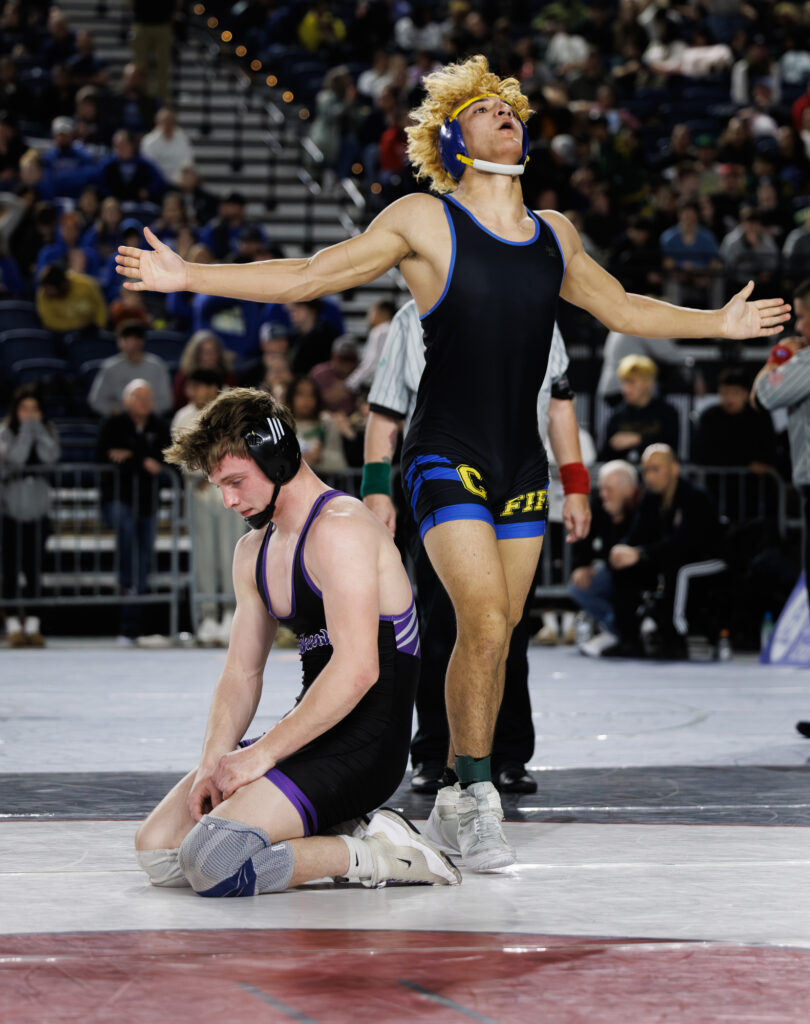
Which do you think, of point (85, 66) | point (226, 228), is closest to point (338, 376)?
point (226, 228)

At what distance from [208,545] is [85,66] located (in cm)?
745

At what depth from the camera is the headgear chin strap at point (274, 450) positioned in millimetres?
3797

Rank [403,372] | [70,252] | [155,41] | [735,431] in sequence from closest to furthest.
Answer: [403,372]
[735,431]
[70,252]
[155,41]

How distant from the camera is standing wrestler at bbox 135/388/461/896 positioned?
3701 mm

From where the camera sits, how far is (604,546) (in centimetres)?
1033

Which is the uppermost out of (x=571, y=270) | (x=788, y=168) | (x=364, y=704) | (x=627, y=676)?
(x=788, y=168)

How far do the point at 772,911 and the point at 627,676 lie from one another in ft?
17.8

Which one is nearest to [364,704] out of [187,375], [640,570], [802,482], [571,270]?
[571,270]

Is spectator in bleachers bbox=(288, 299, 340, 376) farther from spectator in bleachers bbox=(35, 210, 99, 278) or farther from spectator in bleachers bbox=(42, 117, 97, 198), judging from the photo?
spectator in bleachers bbox=(42, 117, 97, 198)

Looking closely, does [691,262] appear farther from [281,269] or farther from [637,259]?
[281,269]

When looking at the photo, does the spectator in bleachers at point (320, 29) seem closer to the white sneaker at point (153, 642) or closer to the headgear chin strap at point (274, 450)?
the white sneaker at point (153, 642)

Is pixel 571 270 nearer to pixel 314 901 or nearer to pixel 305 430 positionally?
pixel 314 901

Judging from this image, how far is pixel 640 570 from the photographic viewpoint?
32.9 feet

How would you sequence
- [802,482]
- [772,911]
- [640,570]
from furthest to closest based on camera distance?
[640,570]
[802,482]
[772,911]
